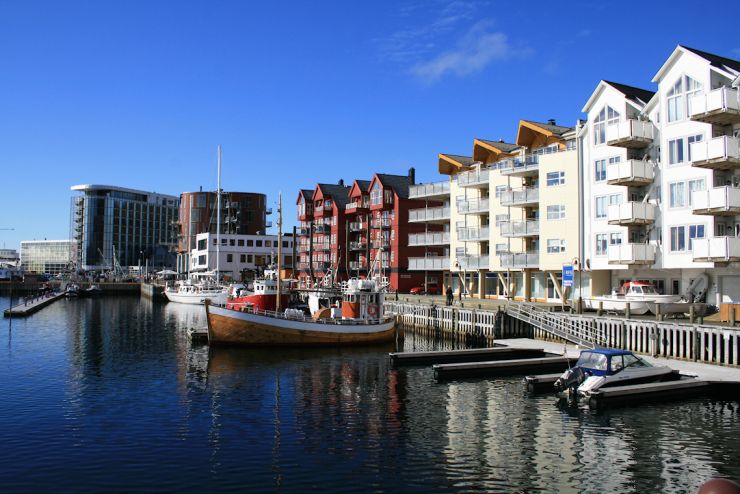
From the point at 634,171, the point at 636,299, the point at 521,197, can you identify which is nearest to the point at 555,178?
the point at 521,197

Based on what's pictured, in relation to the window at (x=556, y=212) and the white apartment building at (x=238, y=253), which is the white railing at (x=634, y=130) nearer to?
the window at (x=556, y=212)

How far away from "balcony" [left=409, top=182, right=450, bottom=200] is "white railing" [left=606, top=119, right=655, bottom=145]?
3135 centimetres

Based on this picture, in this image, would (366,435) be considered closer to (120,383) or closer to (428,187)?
(120,383)

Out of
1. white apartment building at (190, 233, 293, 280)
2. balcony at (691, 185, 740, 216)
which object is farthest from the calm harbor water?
white apartment building at (190, 233, 293, 280)

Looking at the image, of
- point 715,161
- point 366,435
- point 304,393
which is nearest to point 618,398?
point 366,435

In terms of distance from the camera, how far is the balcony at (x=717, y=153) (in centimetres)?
4031

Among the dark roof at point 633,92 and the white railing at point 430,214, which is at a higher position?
the dark roof at point 633,92

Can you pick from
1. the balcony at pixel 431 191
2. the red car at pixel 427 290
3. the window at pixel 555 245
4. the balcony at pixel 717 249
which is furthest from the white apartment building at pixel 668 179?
the red car at pixel 427 290

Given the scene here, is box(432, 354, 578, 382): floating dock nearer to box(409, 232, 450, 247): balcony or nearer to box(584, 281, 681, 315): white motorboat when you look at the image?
box(584, 281, 681, 315): white motorboat

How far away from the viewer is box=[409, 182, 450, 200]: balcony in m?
78.3

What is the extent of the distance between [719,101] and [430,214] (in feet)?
139

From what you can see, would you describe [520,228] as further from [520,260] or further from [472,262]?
[472,262]

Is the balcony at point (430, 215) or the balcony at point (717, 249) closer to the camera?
the balcony at point (717, 249)

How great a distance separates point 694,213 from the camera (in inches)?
1679
